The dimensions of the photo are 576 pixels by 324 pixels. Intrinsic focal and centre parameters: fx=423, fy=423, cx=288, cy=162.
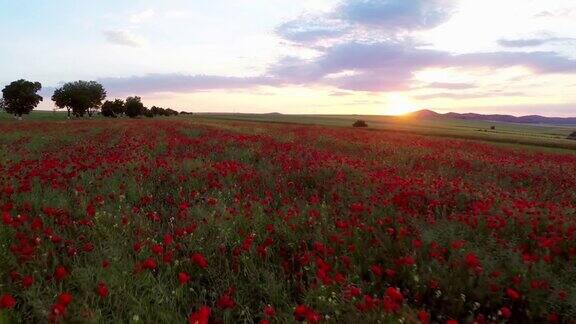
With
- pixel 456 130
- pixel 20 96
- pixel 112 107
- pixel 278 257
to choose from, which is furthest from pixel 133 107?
pixel 278 257

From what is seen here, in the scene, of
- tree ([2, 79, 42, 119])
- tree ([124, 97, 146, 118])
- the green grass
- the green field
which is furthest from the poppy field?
tree ([124, 97, 146, 118])

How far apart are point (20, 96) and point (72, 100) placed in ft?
28.8

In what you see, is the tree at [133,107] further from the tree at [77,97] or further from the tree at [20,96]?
the tree at [20,96]

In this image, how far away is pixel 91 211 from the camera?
5477 millimetres

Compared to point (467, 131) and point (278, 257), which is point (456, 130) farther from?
point (278, 257)

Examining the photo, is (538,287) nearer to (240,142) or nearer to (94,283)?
(94,283)

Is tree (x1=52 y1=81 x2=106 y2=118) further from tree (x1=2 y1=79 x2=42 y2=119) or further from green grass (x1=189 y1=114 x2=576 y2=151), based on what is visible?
green grass (x1=189 y1=114 x2=576 y2=151)

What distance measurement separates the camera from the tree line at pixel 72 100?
74750mm

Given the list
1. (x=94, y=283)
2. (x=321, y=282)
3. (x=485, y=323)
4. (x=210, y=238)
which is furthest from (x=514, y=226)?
(x=94, y=283)

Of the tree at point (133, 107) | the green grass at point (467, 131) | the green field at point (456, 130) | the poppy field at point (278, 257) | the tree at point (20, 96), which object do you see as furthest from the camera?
the tree at point (133, 107)

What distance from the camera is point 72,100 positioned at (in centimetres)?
8112

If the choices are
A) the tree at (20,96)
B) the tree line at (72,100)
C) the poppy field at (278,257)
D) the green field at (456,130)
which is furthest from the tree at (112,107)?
the poppy field at (278,257)

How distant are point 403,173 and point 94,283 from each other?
902cm

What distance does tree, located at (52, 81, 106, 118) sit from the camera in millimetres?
81312
